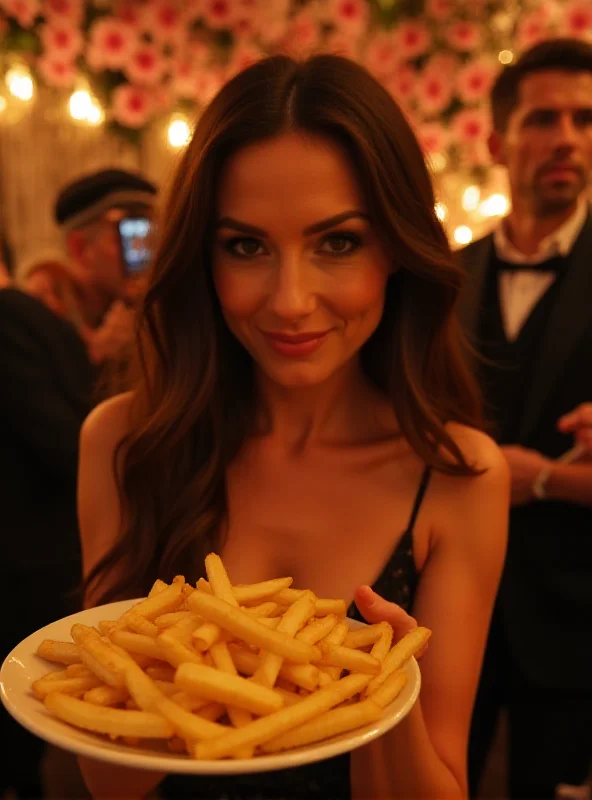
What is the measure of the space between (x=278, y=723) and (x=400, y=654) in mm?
238

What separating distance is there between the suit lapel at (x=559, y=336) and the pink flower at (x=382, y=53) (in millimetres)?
2495

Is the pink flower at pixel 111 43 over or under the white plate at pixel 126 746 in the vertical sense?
over

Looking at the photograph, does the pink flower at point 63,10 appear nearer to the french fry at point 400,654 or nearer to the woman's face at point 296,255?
the woman's face at point 296,255

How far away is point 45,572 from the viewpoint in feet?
9.74

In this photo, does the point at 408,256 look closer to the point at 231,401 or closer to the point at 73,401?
the point at 231,401

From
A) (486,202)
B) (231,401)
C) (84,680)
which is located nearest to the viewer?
(84,680)

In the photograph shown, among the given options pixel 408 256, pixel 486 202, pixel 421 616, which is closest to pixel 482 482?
pixel 421 616

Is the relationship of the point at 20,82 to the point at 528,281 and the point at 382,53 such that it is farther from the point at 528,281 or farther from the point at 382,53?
the point at 528,281

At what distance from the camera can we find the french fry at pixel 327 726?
0.89 meters

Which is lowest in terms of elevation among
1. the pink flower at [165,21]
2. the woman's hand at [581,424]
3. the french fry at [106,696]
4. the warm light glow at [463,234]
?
the woman's hand at [581,424]

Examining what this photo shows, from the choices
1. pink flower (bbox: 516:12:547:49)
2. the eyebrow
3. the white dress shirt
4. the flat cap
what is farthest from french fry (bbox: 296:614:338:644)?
pink flower (bbox: 516:12:547:49)

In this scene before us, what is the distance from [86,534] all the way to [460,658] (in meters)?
0.78

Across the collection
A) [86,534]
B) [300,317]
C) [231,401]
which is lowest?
[86,534]

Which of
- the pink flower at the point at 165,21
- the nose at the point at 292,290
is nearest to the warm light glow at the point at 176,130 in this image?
the pink flower at the point at 165,21
